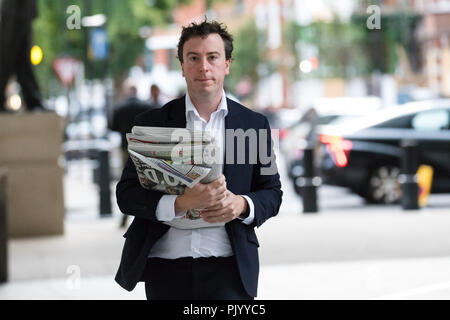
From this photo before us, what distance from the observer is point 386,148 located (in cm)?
1496

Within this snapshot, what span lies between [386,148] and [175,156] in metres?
12.3

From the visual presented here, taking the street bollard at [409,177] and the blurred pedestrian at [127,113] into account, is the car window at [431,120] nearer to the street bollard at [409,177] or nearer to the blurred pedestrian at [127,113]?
the street bollard at [409,177]

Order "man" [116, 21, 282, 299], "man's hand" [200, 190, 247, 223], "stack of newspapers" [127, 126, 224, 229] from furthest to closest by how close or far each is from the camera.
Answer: "man" [116, 21, 282, 299] < "man's hand" [200, 190, 247, 223] < "stack of newspapers" [127, 126, 224, 229]

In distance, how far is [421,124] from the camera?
15.1 m

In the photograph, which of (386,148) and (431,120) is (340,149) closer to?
(386,148)

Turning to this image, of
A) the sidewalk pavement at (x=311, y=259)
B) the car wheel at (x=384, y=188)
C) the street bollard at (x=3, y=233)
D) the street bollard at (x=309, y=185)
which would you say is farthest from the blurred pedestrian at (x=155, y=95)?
the car wheel at (x=384, y=188)

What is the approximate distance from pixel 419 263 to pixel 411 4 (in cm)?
4856

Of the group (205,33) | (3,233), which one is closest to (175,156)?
(205,33)

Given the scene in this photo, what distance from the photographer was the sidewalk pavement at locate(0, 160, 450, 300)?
756 cm

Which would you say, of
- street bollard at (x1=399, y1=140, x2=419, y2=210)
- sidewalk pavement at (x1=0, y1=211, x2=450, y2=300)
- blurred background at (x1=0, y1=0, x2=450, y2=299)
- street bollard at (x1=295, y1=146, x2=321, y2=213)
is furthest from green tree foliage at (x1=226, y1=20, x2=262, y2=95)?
sidewalk pavement at (x1=0, y1=211, x2=450, y2=300)

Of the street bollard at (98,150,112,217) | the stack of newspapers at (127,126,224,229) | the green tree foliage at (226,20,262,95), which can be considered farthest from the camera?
the green tree foliage at (226,20,262,95)

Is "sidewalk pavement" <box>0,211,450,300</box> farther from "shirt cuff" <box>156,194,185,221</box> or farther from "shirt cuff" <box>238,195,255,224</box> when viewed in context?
"shirt cuff" <box>156,194,185,221</box>

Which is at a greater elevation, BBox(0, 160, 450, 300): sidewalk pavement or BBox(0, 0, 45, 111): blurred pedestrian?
BBox(0, 0, 45, 111): blurred pedestrian
